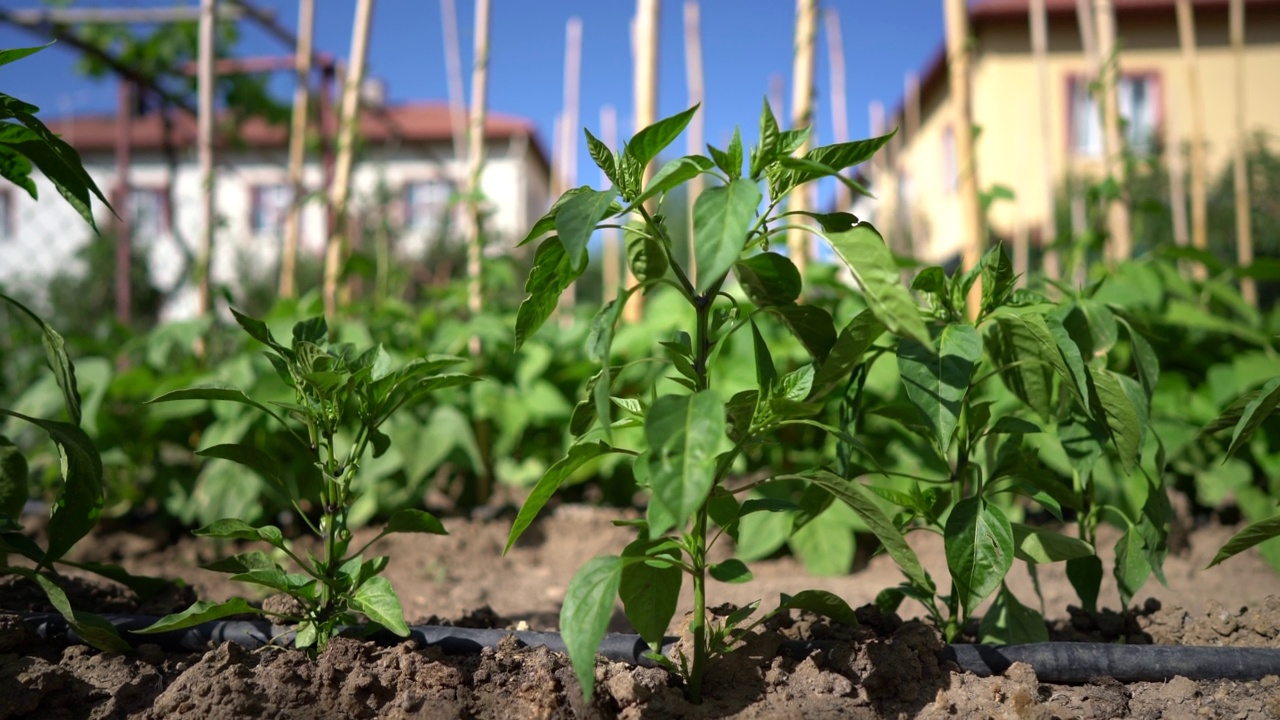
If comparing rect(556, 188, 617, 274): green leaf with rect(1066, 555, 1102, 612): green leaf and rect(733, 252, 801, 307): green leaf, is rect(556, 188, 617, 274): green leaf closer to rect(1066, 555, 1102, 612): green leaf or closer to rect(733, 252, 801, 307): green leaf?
rect(733, 252, 801, 307): green leaf

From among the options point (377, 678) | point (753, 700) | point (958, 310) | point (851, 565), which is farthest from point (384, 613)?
point (851, 565)

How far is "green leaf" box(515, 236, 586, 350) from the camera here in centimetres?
107

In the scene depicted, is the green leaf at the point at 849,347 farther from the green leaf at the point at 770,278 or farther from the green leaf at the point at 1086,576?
the green leaf at the point at 1086,576

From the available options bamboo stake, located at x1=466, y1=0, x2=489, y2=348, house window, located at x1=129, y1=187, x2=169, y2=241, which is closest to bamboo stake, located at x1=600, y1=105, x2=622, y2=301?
bamboo stake, located at x1=466, y1=0, x2=489, y2=348

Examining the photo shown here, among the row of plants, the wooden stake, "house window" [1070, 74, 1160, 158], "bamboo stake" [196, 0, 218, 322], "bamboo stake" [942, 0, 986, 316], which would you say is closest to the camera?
→ the row of plants

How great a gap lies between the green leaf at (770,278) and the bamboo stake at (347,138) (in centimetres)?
271

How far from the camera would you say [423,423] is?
2.60m

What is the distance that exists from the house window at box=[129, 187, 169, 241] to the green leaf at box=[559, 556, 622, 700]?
9.35m

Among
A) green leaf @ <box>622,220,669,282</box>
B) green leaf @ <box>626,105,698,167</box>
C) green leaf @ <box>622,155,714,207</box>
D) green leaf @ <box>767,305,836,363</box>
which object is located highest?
green leaf @ <box>626,105,698,167</box>

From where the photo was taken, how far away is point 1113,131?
11.2 feet

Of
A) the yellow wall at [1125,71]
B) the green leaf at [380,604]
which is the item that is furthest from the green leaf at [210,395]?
the yellow wall at [1125,71]

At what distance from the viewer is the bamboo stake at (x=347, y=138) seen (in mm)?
3529

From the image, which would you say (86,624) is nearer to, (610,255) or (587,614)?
(587,614)

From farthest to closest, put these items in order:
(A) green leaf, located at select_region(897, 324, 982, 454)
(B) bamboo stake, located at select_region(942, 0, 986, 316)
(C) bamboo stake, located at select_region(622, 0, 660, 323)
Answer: (C) bamboo stake, located at select_region(622, 0, 660, 323)
(B) bamboo stake, located at select_region(942, 0, 986, 316)
(A) green leaf, located at select_region(897, 324, 982, 454)
